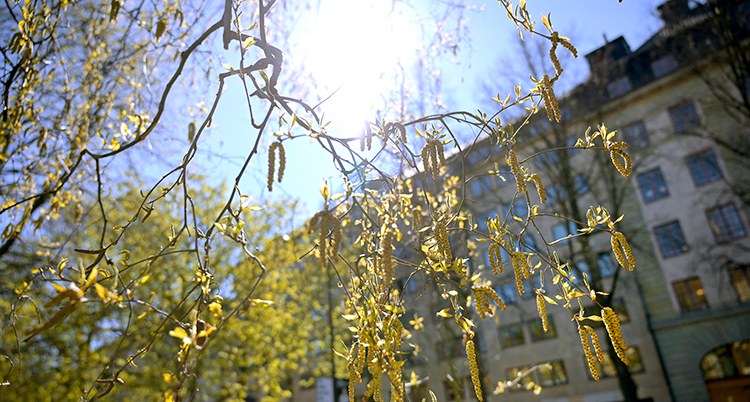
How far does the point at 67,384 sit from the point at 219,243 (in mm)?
3977

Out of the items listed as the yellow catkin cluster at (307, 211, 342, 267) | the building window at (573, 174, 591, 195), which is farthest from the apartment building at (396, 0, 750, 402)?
the yellow catkin cluster at (307, 211, 342, 267)

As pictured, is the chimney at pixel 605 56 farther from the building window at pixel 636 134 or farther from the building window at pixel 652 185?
the building window at pixel 652 185

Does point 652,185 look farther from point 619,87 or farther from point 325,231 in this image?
point 325,231

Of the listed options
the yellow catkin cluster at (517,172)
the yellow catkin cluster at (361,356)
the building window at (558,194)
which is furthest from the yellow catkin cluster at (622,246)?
the building window at (558,194)

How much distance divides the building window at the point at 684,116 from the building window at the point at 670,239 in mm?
3278

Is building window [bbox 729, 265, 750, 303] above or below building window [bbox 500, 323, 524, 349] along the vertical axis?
above

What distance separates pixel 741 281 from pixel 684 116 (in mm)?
5662

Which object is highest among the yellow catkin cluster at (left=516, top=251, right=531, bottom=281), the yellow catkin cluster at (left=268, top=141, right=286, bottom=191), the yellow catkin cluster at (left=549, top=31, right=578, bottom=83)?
the yellow catkin cluster at (left=549, top=31, right=578, bottom=83)

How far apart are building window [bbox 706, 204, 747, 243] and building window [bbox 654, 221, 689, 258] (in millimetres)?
925

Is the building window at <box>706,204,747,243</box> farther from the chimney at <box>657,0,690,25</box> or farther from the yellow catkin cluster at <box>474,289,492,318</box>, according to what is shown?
the yellow catkin cluster at <box>474,289,492,318</box>

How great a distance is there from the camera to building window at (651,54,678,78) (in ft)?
51.4

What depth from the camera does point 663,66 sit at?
1594 centimetres

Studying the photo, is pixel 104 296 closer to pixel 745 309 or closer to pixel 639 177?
pixel 745 309

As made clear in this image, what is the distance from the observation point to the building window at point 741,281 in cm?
1323
